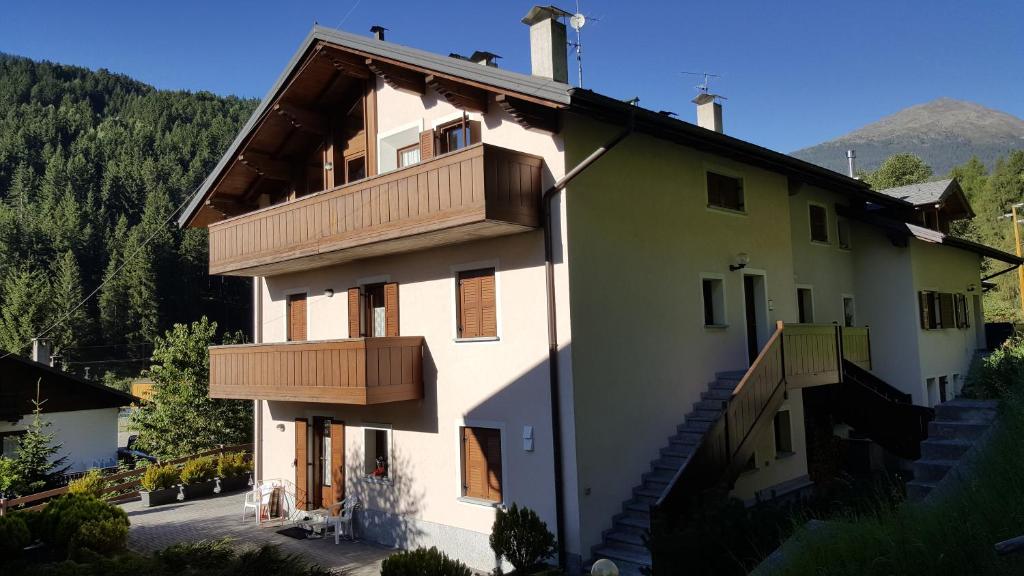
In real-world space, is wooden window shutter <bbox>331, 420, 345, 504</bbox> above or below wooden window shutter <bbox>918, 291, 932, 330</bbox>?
below

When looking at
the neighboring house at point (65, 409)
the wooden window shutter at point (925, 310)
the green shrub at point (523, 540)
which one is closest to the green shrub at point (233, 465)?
the neighboring house at point (65, 409)

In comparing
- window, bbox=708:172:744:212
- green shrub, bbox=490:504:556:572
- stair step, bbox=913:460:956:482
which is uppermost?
window, bbox=708:172:744:212

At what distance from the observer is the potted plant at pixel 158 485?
65.2 feet

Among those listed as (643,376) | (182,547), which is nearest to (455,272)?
(643,376)

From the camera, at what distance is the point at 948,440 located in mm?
9047

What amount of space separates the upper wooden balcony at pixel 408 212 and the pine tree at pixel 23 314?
54.1m

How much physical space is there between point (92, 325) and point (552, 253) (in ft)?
234

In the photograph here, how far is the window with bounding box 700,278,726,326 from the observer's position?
15.1 metres

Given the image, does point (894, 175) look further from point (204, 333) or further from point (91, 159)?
point (91, 159)

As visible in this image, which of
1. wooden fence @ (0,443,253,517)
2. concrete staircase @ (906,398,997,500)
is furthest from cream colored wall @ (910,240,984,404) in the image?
wooden fence @ (0,443,253,517)

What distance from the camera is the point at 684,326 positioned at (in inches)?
553

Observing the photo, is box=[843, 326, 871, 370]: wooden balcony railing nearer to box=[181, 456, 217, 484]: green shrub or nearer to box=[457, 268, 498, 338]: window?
box=[457, 268, 498, 338]: window

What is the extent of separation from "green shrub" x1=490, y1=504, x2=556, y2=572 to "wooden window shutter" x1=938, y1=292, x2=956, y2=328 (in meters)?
17.4

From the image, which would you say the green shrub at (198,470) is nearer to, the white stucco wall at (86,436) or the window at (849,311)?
the white stucco wall at (86,436)
